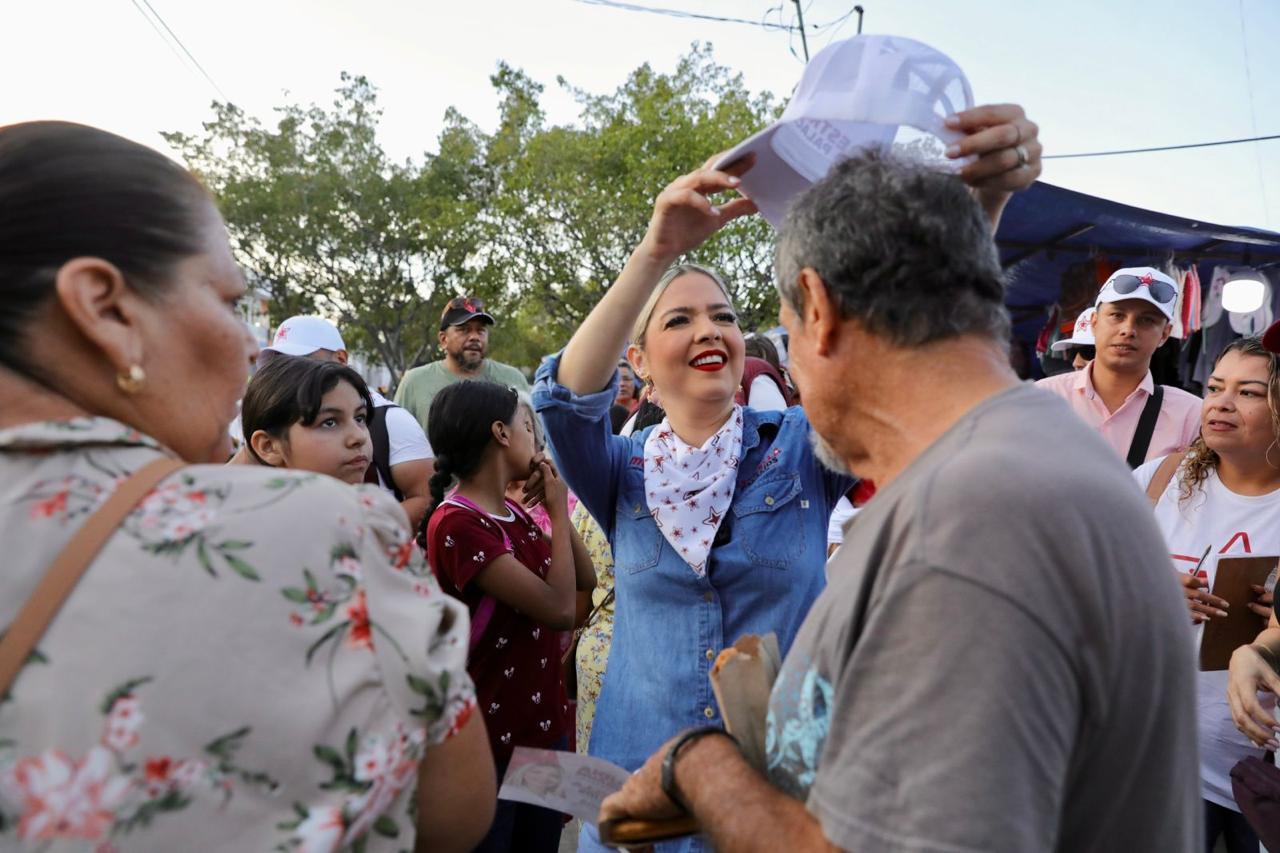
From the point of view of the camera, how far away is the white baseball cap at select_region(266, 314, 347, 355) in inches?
213

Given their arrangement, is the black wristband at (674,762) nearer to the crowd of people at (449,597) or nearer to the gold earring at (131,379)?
the crowd of people at (449,597)

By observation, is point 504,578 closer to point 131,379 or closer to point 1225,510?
point 131,379

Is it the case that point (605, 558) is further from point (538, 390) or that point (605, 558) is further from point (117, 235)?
point (117, 235)

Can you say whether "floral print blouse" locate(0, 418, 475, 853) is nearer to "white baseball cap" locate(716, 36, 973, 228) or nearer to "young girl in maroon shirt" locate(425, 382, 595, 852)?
"white baseball cap" locate(716, 36, 973, 228)

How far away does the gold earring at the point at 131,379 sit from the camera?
3.56ft

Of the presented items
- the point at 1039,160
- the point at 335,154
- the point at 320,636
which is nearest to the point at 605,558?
the point at 1039,160

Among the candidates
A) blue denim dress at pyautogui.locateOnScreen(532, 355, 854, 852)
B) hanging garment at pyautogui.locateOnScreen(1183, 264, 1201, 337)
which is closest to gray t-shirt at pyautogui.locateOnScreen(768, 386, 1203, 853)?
blue denim dress at pyautogui.locateOnScreen(532, 355, 854, 852)

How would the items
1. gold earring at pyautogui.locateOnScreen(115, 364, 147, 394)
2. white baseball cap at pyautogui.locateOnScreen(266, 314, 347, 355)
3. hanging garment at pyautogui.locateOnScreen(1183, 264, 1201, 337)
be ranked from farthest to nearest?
1. hanging garment at pyautogui.locateOnScreen(1183, 264, 1201, 337)
2. white baseball cap at pyautogui.locateOnScreen(266, 314, 347, 355)
3. gold earring at pyautogui.locateOnScreen(115, 364, 147, 394)

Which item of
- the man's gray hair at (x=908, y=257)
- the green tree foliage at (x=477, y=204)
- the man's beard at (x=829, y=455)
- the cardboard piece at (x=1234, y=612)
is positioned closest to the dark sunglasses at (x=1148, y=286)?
the cardboard piece at (x=1234, y=612)

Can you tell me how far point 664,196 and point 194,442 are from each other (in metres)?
1.24

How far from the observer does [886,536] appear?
43.9 inches

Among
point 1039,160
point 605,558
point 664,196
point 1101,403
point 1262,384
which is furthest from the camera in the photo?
point 1101,403

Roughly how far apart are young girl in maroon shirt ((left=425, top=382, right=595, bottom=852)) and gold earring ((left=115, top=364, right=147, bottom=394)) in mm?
1806

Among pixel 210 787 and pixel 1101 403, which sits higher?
pixel 1101 403
